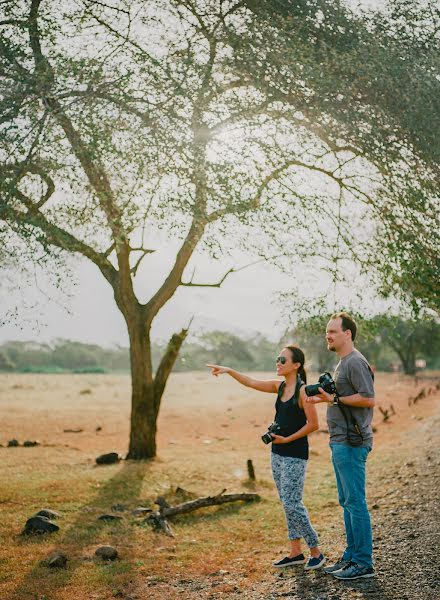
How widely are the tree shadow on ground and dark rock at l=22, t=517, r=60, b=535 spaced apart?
17 centimetres

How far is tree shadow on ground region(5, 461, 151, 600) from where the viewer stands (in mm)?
8219

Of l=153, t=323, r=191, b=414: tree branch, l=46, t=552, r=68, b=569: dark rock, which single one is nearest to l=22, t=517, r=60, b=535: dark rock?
l=46, t=552, r=68, b=569: dark rock

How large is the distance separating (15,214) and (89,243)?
5.64 m

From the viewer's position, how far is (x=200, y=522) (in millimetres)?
11906

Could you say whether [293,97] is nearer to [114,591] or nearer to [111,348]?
[114,591]

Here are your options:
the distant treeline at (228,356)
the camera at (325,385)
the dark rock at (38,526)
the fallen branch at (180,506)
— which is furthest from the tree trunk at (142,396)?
the distant treeline at (228,356)

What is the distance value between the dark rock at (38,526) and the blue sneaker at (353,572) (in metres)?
5.05

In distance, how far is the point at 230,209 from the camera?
11.9 metres

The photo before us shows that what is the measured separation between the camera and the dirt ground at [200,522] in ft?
26.5

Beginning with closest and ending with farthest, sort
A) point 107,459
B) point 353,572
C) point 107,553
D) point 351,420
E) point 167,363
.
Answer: point 351,420 → point 353,572 → point 107,553 → point 107,459 → point 167,363

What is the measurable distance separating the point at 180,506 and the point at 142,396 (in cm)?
713

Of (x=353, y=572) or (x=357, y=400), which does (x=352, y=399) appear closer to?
(x=357, y=400)

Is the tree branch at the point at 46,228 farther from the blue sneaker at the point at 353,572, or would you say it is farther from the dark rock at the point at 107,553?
the blue sneaker at the point at 353,572

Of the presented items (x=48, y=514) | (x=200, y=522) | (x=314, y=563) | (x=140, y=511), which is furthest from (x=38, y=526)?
(x=314, y=563)
